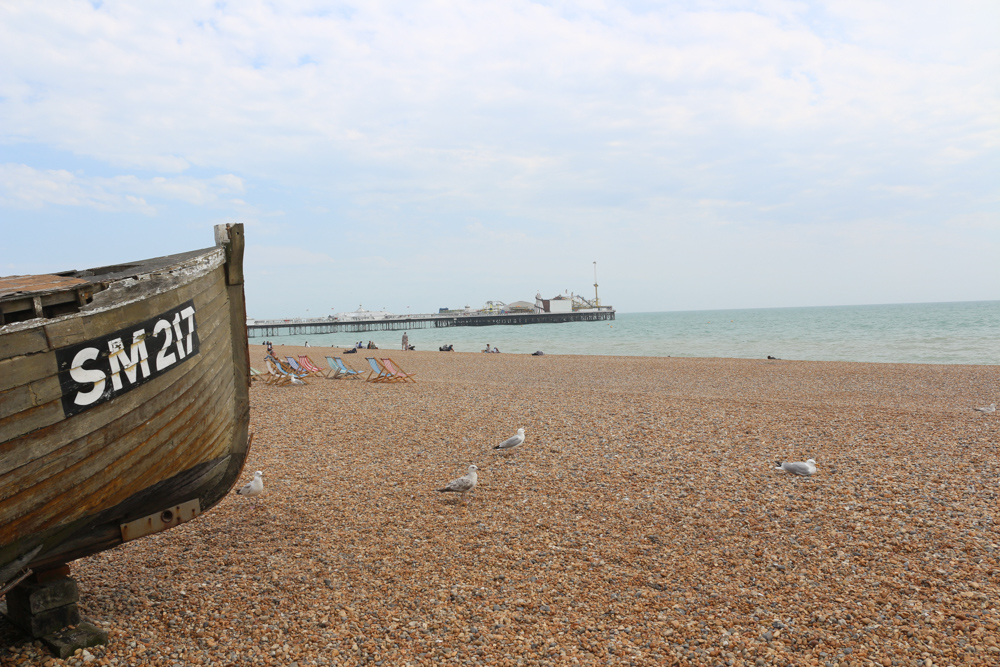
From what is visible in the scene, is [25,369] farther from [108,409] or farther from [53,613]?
[53,613]

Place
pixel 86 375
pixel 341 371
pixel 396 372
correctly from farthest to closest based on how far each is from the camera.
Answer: pixel 341 371 → pixel 396 372 → pixel 86 375

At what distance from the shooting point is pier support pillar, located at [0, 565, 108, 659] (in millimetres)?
3146

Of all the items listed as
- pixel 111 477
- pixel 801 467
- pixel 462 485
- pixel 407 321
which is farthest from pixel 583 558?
pixel 407 321

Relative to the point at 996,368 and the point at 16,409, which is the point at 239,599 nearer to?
the point at 16,409

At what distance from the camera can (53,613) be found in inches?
127

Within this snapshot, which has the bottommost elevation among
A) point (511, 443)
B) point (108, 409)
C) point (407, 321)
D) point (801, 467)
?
point (801, 467)

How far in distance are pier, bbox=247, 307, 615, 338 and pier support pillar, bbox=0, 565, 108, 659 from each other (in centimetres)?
8714

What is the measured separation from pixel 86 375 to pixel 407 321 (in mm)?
94557

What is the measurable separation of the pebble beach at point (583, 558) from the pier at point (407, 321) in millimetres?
84674

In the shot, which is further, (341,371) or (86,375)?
(341,371)

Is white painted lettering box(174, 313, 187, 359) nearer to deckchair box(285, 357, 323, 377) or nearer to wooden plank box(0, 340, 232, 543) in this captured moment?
wooden plank box(0, 340, 232, 543)

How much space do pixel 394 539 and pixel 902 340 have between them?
1539 inches

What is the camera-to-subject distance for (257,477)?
5789 millimetres

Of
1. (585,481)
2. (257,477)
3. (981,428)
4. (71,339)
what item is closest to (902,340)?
(981,428)
